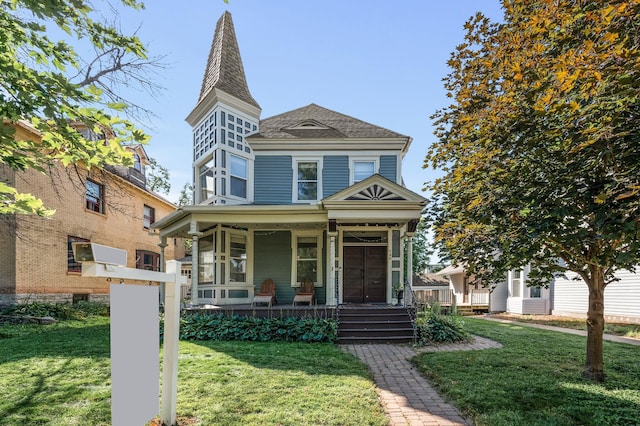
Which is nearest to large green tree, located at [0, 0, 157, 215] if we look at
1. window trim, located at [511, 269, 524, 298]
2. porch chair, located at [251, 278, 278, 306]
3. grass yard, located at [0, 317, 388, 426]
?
grass yard, located at [0, 317, 388, 426]

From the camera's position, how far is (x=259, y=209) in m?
10.3

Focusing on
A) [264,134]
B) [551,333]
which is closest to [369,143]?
[264,134]

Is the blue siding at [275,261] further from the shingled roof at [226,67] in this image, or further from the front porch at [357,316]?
the shingled roof at [226,67]

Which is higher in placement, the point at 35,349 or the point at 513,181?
the point at 513,181

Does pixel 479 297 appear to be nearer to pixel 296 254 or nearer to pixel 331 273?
pixel 296 254

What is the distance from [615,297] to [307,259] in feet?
38.3

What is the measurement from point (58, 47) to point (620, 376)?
370 inches

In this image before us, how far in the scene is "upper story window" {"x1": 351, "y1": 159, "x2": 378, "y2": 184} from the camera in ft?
41.3

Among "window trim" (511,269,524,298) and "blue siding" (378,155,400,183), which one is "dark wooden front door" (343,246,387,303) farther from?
"window trim" (511,269,524,298)

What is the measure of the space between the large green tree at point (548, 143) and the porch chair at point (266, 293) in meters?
6.94

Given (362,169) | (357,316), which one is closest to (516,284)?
(362,169)

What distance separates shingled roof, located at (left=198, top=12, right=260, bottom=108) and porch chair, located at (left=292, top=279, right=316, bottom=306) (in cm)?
664

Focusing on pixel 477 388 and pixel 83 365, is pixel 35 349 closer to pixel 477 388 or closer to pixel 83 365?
pixel 83 365

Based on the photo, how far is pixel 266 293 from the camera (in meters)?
11.8
